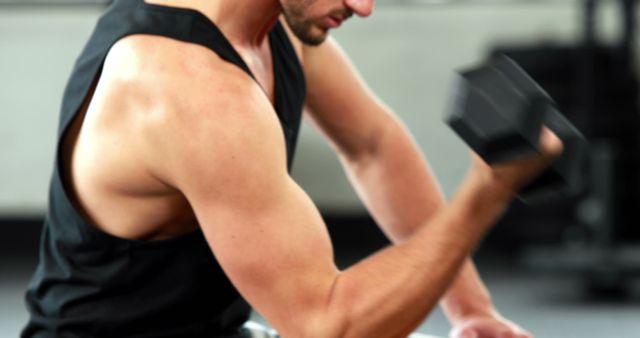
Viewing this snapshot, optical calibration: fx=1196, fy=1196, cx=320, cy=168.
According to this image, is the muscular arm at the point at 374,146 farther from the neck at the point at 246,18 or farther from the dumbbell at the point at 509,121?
the dumbbell at the point at 509,121

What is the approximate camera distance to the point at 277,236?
55.1 inches

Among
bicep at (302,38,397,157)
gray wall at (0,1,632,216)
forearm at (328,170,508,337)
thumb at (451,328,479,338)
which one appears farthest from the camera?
gray wall at (0,1,632,216)

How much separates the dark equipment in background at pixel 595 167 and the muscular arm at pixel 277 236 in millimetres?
2935

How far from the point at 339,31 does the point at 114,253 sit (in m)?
3.29

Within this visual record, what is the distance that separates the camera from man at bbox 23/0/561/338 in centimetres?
140

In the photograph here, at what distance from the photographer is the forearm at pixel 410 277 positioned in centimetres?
139

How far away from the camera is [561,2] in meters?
4.82

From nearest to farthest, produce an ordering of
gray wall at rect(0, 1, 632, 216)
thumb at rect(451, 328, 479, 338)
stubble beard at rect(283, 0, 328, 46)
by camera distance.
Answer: stubble beard at rect(283, 0, 328, 46) → thumb at rect(451, 328, 479, 338) → gray wall at rect(0, 1, 632, 216)

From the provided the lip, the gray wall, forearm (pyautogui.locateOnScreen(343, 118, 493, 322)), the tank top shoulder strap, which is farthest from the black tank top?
the gray wall

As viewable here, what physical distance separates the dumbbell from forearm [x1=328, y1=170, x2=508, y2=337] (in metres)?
0.10

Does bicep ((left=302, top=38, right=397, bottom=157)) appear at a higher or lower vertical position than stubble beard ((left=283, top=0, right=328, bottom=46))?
lower

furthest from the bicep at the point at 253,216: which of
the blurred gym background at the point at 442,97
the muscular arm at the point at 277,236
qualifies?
the blurred gym background at the point at 442,97

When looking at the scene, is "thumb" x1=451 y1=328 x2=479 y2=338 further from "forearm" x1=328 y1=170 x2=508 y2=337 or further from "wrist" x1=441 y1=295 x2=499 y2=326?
"forearm" x1=328 y1=170 x2=508 y2=337

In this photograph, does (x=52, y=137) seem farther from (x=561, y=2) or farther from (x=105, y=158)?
(x=105, y=158)
